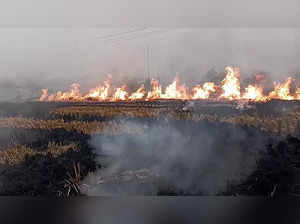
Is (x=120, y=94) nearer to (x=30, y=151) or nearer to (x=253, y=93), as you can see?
(x=30, y=151)

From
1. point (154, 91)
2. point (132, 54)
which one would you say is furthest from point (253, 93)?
point (132, 54)

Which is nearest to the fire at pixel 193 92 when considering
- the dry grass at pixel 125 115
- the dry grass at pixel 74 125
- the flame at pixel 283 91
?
the flame at pixel 283 91

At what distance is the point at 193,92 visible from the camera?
4.18m

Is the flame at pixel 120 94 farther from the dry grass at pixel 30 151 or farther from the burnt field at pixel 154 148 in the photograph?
the dry grass at pixel 30 151

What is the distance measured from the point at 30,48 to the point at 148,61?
1.35 meters

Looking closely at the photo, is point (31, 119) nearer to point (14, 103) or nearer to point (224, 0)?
point (14, 103)

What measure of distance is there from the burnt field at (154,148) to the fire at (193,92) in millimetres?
78

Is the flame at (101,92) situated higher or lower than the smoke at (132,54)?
lower

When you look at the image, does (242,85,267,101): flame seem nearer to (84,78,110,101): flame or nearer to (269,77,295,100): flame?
(269,77,295,100): flame

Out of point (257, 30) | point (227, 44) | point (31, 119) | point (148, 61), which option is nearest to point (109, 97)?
point (148, 61)

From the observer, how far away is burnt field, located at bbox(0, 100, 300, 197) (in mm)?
4086

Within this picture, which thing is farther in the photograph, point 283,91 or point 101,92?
point 101,92

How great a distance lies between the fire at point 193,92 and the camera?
13.5 feet

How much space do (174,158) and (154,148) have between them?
0.25 metres
